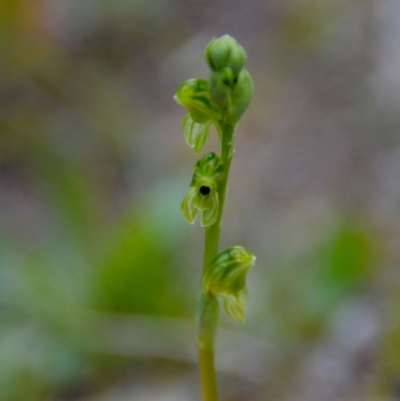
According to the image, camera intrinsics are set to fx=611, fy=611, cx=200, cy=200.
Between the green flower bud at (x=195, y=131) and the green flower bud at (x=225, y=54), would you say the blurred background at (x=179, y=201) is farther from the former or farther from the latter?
the green flower bud at (x=225, y=54)

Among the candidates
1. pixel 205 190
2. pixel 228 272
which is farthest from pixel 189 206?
pixel 228 272

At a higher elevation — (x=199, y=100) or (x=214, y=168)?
(x=199, y=100)

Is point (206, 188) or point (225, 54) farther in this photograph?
point (206, 188)

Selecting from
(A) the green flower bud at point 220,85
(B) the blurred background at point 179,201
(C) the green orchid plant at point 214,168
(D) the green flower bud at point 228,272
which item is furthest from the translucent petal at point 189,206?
(B) the blurred background at point 179,201

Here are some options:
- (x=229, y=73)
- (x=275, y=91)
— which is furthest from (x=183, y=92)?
(x=275, y=91)

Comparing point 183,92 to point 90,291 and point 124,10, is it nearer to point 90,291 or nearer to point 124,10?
point 90,291

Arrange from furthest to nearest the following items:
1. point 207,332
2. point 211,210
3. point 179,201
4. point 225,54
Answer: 1. point 179,201
2. point 207,332
3. point 211,210
4. point 225,54

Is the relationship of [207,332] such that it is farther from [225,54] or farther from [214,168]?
[225,54]
